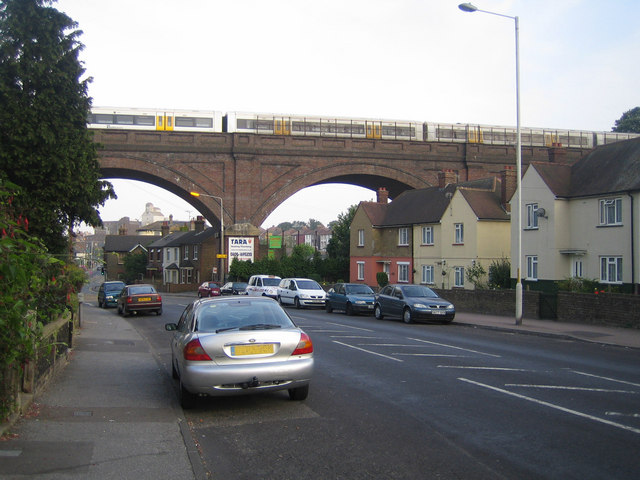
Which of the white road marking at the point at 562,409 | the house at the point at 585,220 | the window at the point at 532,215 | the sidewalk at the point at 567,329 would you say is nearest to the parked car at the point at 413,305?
the sidewalk at the point at 567,329

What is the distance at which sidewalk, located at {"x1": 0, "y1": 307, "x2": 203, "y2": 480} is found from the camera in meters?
5.34

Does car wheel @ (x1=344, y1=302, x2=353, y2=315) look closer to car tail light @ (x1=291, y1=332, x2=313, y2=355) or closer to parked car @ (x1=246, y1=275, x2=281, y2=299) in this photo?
parked car @ (x1=246, y1=275, x2=281, y2=299)

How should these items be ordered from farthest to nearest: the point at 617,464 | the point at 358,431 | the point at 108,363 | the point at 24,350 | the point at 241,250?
the point at 241,250, the point at 108,363, the point at 358,431, the point at 24,350, the point at 617,464

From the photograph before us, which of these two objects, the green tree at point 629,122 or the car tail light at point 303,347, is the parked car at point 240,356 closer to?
the car tail light at point 303,347

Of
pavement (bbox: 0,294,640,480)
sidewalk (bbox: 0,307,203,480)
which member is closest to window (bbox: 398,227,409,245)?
pavement (bbox: 0,294,640,480)

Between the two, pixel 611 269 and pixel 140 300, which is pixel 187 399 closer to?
pixel 140 300

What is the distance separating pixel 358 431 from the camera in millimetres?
6562

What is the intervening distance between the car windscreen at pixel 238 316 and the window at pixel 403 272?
1258 inches

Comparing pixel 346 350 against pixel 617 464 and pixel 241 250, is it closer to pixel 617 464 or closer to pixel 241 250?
pixel 617 464

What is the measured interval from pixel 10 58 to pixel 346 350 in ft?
39.6

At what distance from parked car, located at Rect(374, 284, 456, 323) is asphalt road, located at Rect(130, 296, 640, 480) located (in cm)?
940

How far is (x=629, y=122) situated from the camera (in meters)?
75.5

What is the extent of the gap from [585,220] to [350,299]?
36.6 ft

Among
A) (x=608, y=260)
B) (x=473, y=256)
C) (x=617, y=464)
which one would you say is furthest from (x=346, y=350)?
(x=473, y=256)
